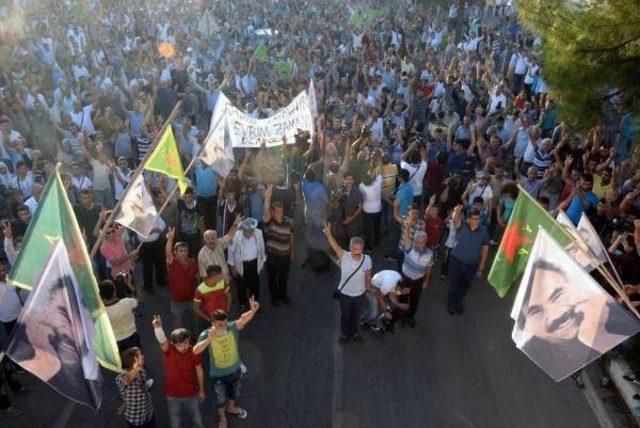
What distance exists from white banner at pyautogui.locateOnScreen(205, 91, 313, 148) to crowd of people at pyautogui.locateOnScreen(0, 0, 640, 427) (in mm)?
268

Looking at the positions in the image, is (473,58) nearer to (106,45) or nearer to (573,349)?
(106,45)

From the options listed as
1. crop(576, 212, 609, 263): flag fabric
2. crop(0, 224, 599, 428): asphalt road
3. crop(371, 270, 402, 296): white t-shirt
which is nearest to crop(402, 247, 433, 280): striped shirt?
crop(371, 270, 402, 296): white t-shirt

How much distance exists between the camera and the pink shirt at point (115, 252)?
7434 mm

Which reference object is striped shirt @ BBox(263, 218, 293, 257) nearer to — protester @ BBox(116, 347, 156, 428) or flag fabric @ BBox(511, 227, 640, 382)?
protester @ BBox(116, 347, 156, 428)

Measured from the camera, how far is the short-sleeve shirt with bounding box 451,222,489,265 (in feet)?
25.8

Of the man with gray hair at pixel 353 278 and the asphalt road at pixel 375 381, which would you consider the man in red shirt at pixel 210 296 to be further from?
the man with gray hair at pixel 353 278

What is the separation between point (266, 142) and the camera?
10891mm

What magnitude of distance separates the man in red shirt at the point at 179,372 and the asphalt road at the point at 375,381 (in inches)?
29.9

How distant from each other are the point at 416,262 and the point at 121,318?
11.8 ft

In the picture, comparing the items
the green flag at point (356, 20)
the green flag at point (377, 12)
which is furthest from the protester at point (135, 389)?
the green flag at point (377, 12)

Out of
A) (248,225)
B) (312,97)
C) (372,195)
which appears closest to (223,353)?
(248,225)

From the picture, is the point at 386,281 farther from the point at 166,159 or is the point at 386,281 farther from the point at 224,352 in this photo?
the point at 166,159

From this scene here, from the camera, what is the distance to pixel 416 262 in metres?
7.52

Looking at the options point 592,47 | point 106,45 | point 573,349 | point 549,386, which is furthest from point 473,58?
point 573,349
